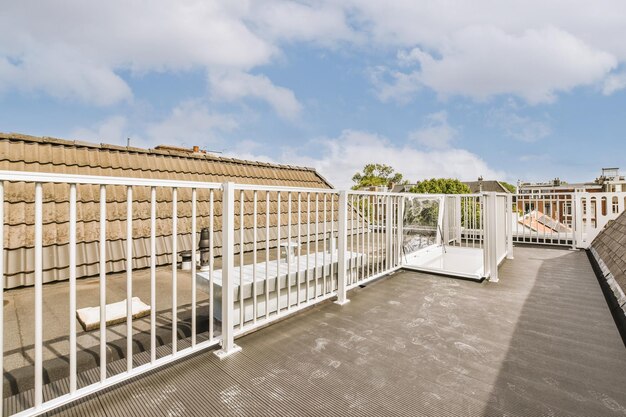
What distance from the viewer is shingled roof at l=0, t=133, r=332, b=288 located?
320cm

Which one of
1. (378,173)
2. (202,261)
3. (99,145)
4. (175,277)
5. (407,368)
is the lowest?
(407,368)

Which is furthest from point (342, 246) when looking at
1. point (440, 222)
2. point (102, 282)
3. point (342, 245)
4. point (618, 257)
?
point (618, 257)

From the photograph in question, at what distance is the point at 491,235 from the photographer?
3.66m

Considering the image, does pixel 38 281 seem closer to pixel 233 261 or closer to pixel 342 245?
pixel 233 261

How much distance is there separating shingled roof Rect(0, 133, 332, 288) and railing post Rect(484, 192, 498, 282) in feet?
11.4

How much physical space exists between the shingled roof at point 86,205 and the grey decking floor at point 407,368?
270 centimetres

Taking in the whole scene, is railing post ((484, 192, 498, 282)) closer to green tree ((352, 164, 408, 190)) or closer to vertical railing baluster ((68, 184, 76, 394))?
vertical railing baluster ((68, 184, 76, 394))

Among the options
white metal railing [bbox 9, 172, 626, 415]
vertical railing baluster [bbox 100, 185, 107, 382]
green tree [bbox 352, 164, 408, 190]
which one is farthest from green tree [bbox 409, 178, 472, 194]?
vertical railing baluster [bbox 100, 185, 107, 382]

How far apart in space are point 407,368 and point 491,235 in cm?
277

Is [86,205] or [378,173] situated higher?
[378,173]

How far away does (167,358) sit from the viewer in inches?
62.4

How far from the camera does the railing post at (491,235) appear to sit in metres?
3.55

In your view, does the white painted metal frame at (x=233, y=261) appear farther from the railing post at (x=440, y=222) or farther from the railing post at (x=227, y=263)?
the railing post at (x=440, y=222)

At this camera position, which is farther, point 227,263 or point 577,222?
point 577,222
